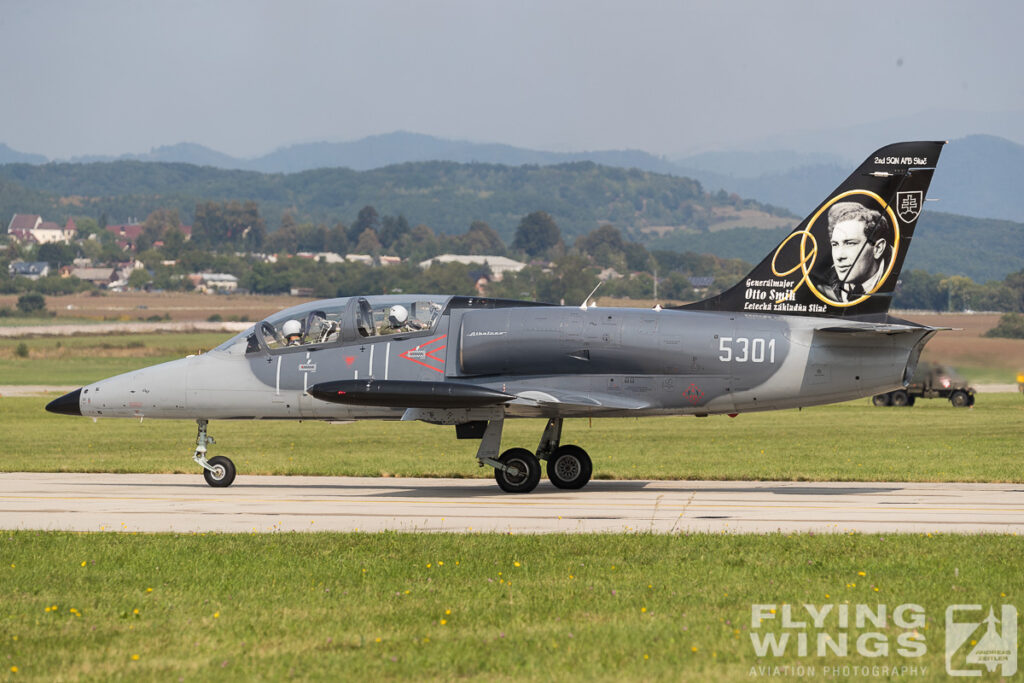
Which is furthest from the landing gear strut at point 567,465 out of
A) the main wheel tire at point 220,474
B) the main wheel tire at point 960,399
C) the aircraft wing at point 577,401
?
the main wheel tire at point 960,399

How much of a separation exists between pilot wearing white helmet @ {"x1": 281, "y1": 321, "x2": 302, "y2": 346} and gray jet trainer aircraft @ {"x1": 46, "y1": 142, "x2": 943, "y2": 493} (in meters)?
0.02

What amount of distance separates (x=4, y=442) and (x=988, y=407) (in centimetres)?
3959

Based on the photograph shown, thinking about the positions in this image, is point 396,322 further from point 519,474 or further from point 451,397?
point 519,474

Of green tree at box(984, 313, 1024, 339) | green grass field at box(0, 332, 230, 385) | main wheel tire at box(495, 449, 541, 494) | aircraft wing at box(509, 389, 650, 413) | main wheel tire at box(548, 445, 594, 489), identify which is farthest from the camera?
green grass field at box(0, 332, 230, 385)

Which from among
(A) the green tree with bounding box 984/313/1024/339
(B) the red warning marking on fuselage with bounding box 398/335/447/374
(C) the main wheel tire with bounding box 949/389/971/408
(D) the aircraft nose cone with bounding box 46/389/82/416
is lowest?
(C) the main wheel tire with bounding box 949/389/971/408

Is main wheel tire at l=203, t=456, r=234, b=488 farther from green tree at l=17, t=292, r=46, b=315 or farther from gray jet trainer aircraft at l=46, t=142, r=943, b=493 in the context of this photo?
green tree at l=17, t=292, r=46, b=315

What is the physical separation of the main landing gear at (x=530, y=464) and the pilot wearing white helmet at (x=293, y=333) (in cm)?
365

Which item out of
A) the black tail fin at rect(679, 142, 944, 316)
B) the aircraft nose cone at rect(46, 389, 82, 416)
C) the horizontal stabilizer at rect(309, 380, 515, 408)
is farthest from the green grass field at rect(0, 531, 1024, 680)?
the aircraft nose cone at rect(46, 389, 82, 416)

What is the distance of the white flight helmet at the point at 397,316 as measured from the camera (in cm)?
2134

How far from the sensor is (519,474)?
814 inches

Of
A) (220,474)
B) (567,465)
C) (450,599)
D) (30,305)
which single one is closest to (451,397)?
(567,465)

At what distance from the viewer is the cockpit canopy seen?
21344 millimetres

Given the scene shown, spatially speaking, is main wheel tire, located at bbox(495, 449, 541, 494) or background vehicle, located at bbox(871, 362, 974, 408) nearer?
main wheel tire, located at bbox(495, 449, 541, 494)

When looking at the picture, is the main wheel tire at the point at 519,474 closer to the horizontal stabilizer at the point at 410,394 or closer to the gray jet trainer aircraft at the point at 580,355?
the gray jet trainer aircraft at the point at 580,355
